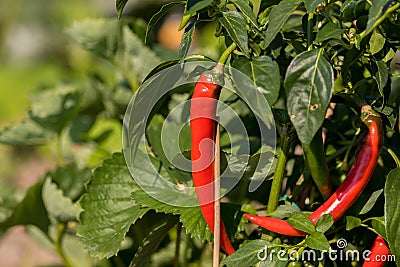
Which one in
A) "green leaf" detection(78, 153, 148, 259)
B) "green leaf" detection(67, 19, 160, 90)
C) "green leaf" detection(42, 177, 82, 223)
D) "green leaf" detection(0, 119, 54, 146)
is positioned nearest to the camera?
"green leaf" detection(78, 153, 148, 259)

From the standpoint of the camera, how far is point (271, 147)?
861mm

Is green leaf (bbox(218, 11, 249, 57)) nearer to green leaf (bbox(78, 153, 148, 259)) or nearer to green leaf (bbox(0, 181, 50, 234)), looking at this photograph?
green leaf (bbox(78, 153, 148, 259))

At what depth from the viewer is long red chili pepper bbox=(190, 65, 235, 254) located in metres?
0.75

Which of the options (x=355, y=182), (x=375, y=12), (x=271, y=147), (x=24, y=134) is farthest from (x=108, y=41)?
(x=375, y=12)

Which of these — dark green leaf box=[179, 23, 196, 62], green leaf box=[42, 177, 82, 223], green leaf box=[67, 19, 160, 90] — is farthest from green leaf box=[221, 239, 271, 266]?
green leaf box=[67, 19, 160, 90]

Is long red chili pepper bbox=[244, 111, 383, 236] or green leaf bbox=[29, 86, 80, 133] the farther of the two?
green leaf bbox=[29, 86, 80, 133]

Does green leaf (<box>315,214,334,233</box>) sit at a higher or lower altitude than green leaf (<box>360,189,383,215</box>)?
higher

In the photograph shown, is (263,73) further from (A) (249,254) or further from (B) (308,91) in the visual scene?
(A) (249,254)

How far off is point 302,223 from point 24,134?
80 cm

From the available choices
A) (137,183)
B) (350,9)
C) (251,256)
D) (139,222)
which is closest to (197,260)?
(139,222)

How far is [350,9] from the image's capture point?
2.63 feet

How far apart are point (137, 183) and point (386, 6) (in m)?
0.43

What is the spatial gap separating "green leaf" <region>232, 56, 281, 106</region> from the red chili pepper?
25cm

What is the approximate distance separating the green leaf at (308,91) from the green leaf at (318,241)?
15 cm
